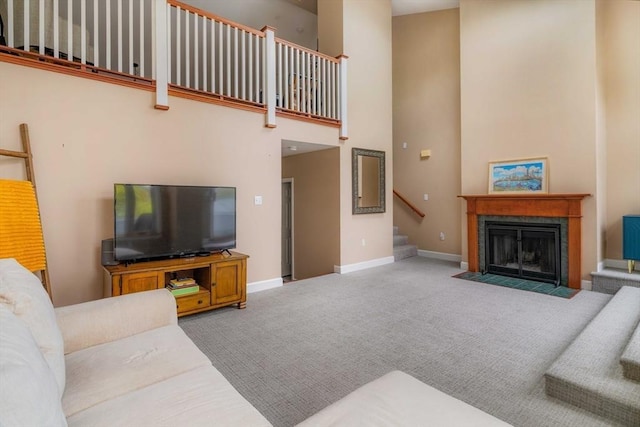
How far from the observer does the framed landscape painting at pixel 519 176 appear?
4664 mm

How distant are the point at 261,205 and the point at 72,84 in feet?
7.72

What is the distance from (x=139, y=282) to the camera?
9.86 feet

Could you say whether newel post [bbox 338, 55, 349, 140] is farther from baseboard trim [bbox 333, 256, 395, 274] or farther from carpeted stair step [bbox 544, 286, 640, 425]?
carpeted stair step [bbox 544, 286, 640, 425]

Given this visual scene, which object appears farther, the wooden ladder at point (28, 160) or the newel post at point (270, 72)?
the newel post at point (270, 72)

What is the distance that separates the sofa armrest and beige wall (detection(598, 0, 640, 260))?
577 centimetres

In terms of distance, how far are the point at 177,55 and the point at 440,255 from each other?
220 inches

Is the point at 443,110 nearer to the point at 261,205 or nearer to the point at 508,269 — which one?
the point at 508,269

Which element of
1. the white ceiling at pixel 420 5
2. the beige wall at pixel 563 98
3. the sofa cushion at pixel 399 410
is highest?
the white ceiling at pixel 420 5

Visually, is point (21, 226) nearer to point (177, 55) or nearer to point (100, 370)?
point (100, 370)

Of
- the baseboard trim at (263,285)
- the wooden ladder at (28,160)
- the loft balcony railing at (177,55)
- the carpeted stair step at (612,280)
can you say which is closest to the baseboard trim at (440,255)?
the carpeted stair step at (612,280)

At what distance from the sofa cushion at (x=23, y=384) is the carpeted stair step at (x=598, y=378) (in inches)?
99.7

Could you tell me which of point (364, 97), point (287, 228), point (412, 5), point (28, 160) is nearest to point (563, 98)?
point (364, 97)

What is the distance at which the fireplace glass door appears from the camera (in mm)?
4547

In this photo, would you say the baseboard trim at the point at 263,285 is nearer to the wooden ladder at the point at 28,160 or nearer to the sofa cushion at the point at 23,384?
the wooden ladder at the point at 28,160
